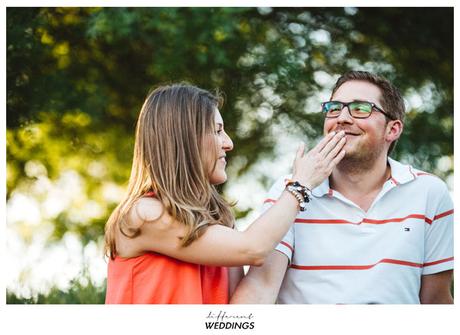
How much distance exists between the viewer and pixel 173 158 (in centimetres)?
340

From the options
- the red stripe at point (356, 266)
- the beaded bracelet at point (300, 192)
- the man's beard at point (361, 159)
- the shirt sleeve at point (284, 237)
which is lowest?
the red stripe at point (356, 266)

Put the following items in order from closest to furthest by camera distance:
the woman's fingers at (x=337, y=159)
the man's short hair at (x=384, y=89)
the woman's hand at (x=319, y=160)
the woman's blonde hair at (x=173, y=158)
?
the woman's blonde hair at (x=173, y=158) < the woman's hand at (x=319, y=160) < the woman's fingers at (x=337, y=159) < the man's short hair at (x=384, y=89)

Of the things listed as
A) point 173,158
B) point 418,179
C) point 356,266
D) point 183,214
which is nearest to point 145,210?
point 183,214

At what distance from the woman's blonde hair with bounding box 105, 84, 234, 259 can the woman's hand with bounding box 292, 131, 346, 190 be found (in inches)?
18.7

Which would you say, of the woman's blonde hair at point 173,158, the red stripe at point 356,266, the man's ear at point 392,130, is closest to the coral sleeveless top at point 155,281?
the woman's blonde hair at point 173,158

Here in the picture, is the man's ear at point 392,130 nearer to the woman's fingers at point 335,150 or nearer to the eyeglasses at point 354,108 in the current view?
the eyeglasses at point 354,108

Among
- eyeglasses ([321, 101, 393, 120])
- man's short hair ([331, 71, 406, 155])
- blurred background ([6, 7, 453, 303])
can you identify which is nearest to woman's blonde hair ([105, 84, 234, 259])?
eyeglasses ([321, 101, 393, 120])

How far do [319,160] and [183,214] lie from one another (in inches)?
33.1

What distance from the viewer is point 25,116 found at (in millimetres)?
7332

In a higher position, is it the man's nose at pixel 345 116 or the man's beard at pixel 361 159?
the man's nose at pixel 345 116

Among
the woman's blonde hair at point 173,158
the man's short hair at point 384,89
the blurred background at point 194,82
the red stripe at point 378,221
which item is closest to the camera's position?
the woman's blonde hair at point 173,158

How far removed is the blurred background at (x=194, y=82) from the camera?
6.77m

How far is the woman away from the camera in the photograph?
3219 millimetres

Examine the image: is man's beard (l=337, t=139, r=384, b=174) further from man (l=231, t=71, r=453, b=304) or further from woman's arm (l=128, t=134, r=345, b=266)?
woman's arm (l=128, t=134, r=345, b=266)
